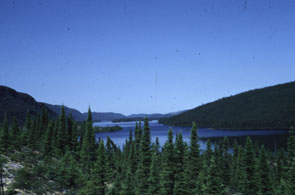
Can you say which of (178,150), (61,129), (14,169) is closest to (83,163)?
(61,129)

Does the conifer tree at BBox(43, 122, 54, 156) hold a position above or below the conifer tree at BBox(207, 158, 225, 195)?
above

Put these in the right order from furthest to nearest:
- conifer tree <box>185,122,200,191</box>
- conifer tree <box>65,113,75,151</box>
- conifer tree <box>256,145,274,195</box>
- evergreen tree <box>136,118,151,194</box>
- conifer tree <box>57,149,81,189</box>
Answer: conifer tree <box>65,113,75,151</box>, conifer tree <box>256,145,274,195</box>, evergreen tree <box>136,118,151,194</box>, conifer tree <box>57,149,81,189</box>, conifer tree <box>185,122,200,191</box>

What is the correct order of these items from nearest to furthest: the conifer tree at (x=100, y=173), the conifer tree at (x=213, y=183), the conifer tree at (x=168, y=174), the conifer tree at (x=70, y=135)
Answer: the conifer tree at (x=213, y=183) → the conifer tree at (x=168, y=174) → the conifer tree at (x=100, y=173) → the conifer tree at (x=70, y=135)

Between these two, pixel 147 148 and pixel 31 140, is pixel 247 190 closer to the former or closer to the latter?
pixel 147 148

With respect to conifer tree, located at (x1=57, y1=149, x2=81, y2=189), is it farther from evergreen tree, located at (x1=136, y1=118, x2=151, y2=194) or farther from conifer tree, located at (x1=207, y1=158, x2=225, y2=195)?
conifer tree, located at (x1=207, y1=158, x2=225, y2=195)

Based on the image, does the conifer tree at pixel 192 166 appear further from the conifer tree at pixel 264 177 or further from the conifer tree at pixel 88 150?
the conifer tree at pixel 88 150

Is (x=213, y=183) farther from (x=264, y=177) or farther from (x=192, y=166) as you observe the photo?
(x=264, y=177)

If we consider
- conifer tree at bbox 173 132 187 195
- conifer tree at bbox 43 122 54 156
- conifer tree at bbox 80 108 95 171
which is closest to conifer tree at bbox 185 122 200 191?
conifer tree at bbox 173 132 187 195

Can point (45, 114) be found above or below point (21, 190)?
above

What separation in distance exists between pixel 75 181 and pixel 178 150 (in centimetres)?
1970

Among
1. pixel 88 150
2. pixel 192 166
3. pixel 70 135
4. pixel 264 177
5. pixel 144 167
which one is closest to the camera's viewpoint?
pixel 192 166

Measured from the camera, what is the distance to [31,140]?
72.0 metres

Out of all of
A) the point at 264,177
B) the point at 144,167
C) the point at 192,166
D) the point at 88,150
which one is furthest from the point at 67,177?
the point at 264,177

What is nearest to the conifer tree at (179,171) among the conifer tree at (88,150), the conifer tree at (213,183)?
the conifer tree at (213,183)
